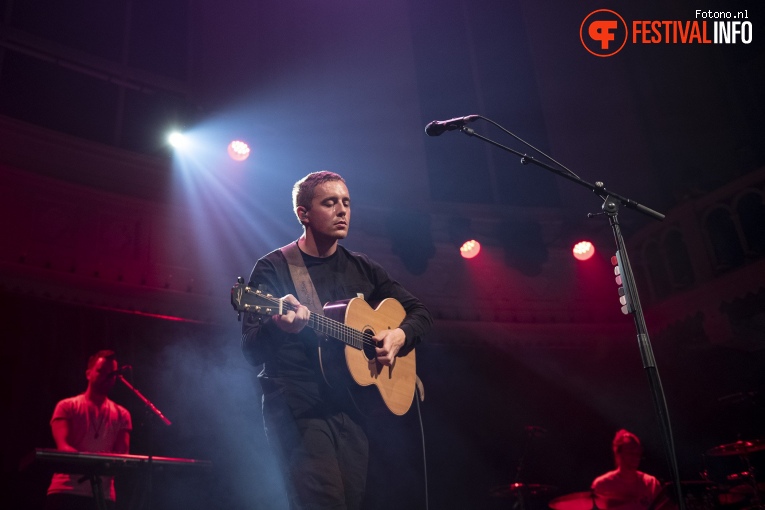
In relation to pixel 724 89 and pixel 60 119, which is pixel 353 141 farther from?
pixel 724 89

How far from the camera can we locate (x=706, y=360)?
831 cm

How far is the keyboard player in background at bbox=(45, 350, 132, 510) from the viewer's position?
4.65 meters

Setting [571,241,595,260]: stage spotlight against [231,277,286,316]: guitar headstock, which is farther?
[571,241,595,260]: stage spotlight

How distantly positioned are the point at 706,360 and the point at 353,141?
18.0ft

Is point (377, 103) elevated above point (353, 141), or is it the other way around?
point (377, 103)

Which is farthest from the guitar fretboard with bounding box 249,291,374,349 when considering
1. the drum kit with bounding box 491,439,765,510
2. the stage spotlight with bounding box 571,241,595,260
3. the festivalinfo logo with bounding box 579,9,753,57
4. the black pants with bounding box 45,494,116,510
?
the festivalinfo logo with bounding box 579,9,753,57

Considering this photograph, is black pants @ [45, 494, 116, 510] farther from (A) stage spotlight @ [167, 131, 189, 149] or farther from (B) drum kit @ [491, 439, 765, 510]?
(A) stage spotlight @ [167, 131, 189, 149]

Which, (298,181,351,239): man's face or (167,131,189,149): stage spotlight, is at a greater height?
(167,131,189,149): stage spotlight

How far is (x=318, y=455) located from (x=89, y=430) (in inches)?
133

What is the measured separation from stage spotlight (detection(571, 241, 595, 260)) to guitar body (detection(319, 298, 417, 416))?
266 inches

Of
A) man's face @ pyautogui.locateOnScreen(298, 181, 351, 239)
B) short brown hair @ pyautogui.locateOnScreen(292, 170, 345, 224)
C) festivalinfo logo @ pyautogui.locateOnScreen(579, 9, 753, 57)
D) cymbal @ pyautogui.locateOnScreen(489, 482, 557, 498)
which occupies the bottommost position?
cymbal @ pyautogui.locateOnScreen(489, 482, 557, 498)

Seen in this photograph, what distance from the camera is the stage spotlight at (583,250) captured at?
955 centimetres

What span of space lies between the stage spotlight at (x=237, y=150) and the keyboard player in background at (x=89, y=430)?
3.16m

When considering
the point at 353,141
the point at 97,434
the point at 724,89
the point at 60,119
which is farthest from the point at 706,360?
the point at 60,119
